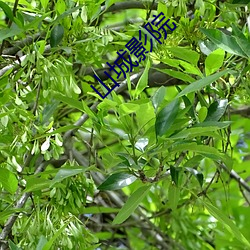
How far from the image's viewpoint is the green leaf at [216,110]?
831 mm

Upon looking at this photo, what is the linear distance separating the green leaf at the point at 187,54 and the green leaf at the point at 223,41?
0.04 metres

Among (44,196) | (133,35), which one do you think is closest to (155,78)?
(133,35)

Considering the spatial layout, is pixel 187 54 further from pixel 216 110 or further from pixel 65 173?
pixel 65 173

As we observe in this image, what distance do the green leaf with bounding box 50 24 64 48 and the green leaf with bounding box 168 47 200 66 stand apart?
140 mm

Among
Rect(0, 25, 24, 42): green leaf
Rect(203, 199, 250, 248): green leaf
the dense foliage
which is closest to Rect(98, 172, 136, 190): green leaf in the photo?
the dense foliage

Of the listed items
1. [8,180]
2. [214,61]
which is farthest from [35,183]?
[214,61]

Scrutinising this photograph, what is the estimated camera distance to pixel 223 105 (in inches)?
33.2

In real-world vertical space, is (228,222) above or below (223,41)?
below

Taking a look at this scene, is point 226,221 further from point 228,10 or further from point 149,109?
point 228,10

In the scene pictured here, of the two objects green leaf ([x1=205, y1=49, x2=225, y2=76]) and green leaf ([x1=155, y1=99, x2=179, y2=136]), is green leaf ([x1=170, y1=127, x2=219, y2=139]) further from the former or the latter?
green leaf ([x1=205, y1=49, x2=225, y2=76])

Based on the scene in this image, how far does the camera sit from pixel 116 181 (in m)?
0.78

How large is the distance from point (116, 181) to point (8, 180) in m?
0.13

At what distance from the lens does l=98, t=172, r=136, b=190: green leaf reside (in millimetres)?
777

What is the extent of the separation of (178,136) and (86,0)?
0.74 ft
